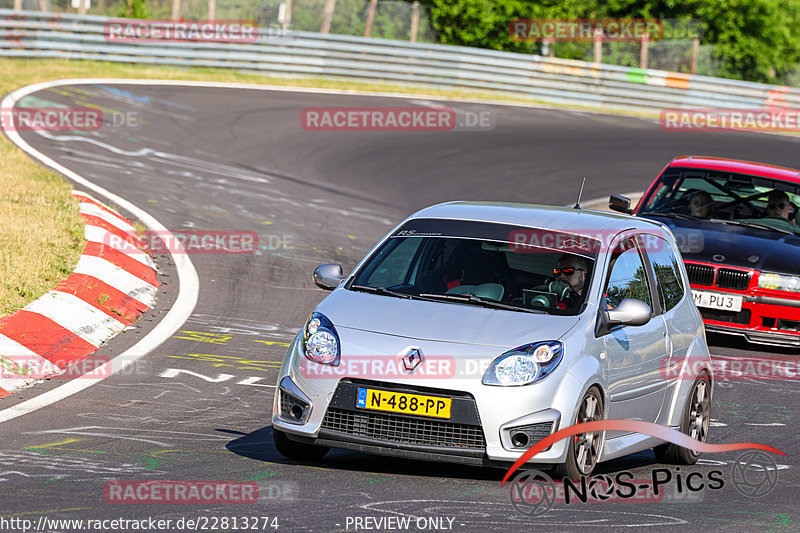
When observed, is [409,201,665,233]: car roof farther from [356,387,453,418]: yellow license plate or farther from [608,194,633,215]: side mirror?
[608,194,633,215]: side mirror

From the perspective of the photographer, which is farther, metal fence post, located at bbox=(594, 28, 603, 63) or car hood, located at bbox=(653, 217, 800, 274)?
metal fence post, located at bbox=(594, 28, 603, 63)

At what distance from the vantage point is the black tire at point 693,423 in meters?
7.88

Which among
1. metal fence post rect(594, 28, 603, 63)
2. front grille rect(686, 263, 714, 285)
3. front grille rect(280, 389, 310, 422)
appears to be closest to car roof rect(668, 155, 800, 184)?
front grille rect(686, 263, 714, 285)

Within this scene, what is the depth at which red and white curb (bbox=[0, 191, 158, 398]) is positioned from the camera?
8.74m

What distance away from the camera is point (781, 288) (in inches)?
478

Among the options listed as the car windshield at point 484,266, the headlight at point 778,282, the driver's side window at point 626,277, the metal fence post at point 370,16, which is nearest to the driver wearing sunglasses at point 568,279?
the car windshield at point 484,266

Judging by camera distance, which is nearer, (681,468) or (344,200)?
(681,468)

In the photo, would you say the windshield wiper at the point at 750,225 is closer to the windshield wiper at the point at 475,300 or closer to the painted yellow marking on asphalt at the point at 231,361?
the painted yellow marking on asphalt at the point at 231,361

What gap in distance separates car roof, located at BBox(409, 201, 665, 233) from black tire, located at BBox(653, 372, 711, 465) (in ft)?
3.63

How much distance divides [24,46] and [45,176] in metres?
13.4

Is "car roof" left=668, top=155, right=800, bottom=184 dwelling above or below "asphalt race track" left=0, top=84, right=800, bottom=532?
above

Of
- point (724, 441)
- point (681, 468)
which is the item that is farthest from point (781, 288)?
point (681, 468)

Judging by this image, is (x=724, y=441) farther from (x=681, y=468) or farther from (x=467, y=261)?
(x=467, y=261)

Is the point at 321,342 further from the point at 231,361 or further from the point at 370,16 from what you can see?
the point at 370,16
